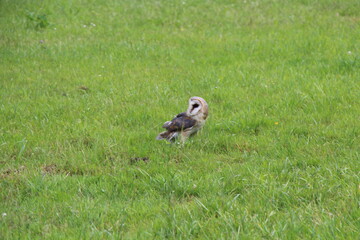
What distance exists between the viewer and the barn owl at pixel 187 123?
21.6ft

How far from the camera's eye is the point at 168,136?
6.64 m

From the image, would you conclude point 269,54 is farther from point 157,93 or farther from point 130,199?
point 130,199

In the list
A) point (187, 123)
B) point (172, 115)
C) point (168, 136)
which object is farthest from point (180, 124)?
point (172, 115)

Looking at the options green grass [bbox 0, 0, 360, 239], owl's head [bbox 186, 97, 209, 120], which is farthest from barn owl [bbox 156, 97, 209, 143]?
green grass [bbox 0, 0, 360, 239]

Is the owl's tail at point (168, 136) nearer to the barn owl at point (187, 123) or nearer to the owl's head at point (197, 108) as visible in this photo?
the barn owl at point (187, 123)

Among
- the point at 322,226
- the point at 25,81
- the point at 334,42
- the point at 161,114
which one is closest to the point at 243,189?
the point at 322,226

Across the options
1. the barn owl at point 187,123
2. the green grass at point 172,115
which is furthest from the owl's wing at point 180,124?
the green grass at point 172,115

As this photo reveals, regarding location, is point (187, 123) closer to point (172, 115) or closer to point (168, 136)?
point (168, 136)

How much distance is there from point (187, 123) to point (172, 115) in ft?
3.88

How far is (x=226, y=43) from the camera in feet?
38.3

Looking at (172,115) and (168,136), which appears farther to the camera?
(172,115)

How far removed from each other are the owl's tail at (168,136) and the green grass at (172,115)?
11 centimetres

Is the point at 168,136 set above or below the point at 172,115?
above

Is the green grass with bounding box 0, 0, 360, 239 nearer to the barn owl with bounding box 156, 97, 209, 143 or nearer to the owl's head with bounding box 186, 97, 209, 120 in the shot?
the barn owl with bounding box 156, 97, 209, 143
